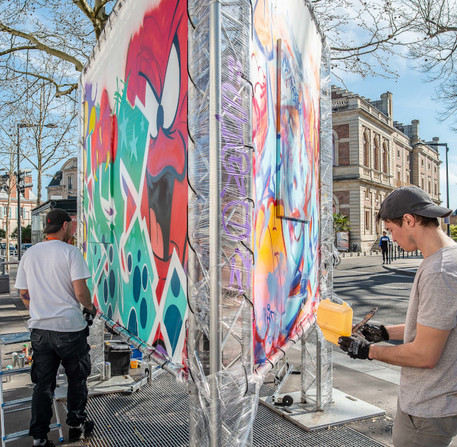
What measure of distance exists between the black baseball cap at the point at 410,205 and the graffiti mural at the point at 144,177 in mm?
1217

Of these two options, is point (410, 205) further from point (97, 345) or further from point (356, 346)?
point (97, 345)

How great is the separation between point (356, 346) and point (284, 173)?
1.58 metres


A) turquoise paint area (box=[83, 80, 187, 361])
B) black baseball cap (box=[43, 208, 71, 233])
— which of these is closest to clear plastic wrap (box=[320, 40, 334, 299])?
turquoise paint area (box=[83, 80, 187, 361])

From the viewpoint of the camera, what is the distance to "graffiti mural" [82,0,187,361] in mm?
2797

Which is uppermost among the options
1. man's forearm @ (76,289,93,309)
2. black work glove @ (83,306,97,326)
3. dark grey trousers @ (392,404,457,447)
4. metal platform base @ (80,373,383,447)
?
man's forearm @ (76,289,93,309)

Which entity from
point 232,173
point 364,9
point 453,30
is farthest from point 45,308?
point 453,30

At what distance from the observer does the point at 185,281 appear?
267 centimetres

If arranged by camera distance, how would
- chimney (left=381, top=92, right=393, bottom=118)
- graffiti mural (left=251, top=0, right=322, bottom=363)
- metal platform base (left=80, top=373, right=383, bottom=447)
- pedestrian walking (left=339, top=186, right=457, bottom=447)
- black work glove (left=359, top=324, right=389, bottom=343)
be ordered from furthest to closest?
chimney (left=381, top=92, right=393, bottom=118), metal platform base (left=80, top=373, right=383, bottom=447), graffiti mural (left=251, top=0, right=322, bottom=363), black work glove (left=359, top=324, right=389, bottom=343), pedestrian walking (left=339, top=186, right=457, bottom=447)

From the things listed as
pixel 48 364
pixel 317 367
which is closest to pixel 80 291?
pixel 48 364

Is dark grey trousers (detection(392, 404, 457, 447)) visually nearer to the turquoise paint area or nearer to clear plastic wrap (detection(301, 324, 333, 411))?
the turquoise paint area

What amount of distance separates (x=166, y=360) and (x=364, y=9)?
10.2m

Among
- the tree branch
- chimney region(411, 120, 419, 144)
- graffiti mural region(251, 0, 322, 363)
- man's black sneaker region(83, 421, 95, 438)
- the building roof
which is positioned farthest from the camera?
chimney region(411, 120, 419, 144)

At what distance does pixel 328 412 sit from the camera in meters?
4.36

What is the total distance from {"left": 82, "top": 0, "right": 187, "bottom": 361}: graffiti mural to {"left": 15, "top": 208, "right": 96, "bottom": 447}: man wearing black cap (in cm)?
42
